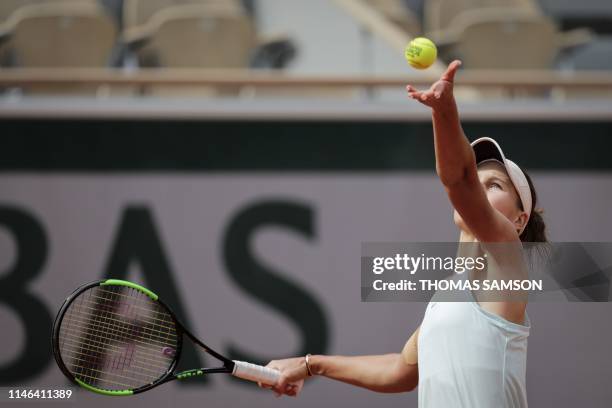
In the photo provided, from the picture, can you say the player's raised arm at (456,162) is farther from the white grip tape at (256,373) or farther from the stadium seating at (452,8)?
the stadium seating at (452,8)

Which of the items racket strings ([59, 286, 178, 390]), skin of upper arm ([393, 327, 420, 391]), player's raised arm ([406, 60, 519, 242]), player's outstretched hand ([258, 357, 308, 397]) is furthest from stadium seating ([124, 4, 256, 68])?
player's raised arm ([406, 60, 519, 242])

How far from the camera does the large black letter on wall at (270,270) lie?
370 centimetres

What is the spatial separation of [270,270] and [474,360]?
1896mm

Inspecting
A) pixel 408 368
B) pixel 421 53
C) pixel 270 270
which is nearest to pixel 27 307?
pixel 270 270

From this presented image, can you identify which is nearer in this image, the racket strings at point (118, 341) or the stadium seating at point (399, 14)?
the racket strings at point (118, 341)

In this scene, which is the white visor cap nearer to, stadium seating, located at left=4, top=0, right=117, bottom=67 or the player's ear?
the player's ear

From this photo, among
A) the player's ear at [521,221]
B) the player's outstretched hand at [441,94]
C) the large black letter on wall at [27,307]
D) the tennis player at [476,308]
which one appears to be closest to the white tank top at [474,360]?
the tennis player at [476,308]

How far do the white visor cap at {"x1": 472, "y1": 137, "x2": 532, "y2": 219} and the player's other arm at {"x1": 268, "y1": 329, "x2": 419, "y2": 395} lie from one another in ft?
1.54

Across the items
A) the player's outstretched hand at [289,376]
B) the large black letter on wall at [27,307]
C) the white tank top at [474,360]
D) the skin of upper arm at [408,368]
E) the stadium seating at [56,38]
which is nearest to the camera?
the white tank top at [474,360]

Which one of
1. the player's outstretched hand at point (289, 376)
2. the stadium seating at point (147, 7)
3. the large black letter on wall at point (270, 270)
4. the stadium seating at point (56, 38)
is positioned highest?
the stadium seating at point (147, 7)

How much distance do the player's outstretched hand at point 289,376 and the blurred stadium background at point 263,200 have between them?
51.5 inches

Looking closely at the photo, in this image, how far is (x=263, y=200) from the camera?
3.73 metres

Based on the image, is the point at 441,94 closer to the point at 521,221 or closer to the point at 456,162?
the point at 456,162

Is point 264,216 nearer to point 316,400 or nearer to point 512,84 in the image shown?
point 316,400
